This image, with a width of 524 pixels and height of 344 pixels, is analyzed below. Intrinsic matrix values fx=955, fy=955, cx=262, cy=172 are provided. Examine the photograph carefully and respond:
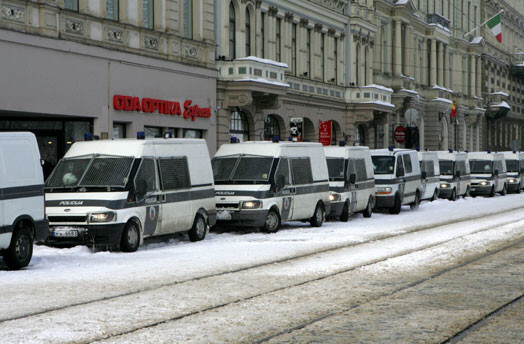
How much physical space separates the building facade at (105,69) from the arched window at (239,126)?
2016 mm

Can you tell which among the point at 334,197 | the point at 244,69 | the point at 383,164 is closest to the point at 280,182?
the point at 334,197

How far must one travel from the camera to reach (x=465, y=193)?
41438mm

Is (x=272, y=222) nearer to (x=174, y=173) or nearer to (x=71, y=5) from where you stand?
(x=174, y=173)

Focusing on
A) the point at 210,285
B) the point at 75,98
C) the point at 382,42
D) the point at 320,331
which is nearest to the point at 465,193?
the point at 382,42

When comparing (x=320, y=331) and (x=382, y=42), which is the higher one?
(x=382, y=42)

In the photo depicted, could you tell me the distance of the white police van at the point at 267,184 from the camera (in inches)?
834

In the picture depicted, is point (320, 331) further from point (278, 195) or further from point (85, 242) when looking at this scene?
point (278, 195)

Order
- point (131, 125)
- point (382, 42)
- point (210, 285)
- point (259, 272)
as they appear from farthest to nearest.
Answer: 1. point (382, 42)
2. point (131, 125)
3. point (259, 272)
4. point (210, 285)

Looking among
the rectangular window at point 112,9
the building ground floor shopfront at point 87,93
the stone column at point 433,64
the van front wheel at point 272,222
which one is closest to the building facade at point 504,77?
the stone column at point 433,64

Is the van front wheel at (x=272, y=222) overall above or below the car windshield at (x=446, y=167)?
below

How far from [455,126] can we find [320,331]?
2419 inches

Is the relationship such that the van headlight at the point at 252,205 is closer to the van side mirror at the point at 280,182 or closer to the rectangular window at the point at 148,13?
the van side mirror at the point at 280,182

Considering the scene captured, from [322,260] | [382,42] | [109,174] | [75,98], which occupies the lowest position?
[322,260]

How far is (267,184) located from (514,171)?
2940cm
